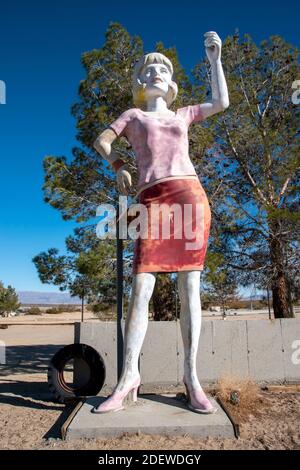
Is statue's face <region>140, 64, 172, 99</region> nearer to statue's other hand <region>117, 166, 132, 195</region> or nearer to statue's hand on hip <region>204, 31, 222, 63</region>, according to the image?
statue's hand on hip <region>204, 31, 222, 63</region>

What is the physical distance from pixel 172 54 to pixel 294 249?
4853 mm

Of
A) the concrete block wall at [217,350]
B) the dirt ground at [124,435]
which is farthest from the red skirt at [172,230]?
the concrete block wall at [217,350]

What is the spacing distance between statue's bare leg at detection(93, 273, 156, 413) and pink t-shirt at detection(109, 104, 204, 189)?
94 centimetres

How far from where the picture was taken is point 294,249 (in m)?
9.21

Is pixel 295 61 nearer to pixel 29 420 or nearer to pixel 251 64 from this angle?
pixel 251 64

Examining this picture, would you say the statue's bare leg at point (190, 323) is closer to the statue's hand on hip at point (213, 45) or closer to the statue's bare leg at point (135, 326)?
the statue's bare leg at point (135, 326)

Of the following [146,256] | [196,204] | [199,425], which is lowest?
[199,425]

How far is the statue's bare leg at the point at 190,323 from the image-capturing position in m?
3.71

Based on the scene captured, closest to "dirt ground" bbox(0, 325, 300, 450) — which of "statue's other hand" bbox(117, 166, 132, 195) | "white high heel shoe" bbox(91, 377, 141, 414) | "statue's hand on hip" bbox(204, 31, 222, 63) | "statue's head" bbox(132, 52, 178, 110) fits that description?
"white high heel shoe" bbox(91, 377, 141, 414)

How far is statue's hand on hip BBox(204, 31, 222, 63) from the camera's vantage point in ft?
13.2

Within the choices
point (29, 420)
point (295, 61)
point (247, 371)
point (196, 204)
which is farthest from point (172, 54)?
point (29, 420)

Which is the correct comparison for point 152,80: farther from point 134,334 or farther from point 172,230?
point 134,334

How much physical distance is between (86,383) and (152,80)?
3.91 m
